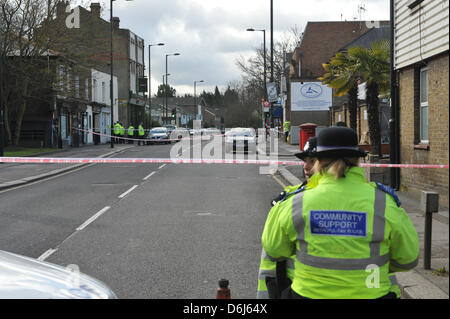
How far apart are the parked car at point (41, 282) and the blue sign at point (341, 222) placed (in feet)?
4.89

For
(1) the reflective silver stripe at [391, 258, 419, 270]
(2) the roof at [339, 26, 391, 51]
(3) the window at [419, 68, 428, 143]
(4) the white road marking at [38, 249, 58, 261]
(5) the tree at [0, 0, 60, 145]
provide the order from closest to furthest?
(1) the reflective silver stripe at [391, 258, 419, 270] < (4) the white road marking at [38, 249, 58, 261] < (3) the window at [419, 68, 428, 143] < (5) the tree at [0, 0, 60, 145] < (2) the roof at [339, 26, 391, 51]

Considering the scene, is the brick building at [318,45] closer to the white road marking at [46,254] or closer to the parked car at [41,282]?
the white road marking at [46,254]

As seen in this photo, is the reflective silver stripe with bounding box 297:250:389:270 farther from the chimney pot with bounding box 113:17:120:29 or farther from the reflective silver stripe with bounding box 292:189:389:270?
the chimney pot with bounding box 113:17:120:29

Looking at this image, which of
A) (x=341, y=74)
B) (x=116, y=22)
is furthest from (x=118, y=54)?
(x=341, y=74)

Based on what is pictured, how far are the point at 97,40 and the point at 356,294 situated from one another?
36.4m

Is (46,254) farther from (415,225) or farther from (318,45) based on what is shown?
(318,45)

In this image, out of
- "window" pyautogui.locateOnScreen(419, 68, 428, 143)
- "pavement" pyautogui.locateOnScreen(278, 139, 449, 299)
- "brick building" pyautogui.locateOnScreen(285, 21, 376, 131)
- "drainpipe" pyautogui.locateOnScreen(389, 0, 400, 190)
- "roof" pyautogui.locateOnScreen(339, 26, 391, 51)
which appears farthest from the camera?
"brick building" pyautogui.locateOnScreen(285, 21, 376, 131)

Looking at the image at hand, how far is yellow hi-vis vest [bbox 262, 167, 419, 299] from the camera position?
9.29 ft

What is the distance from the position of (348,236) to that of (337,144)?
46 cm

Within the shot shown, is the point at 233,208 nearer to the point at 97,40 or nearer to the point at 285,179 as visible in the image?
the point at 285,179

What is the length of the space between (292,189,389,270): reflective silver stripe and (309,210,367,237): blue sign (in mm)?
64

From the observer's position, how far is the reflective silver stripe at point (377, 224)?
9.29 feet

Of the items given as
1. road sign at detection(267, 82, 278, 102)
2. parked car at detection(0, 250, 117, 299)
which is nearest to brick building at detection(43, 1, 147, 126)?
road sign at detection(267, 82, 278, 102)

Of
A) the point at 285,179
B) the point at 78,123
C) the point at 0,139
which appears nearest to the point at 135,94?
the point at 78,123
